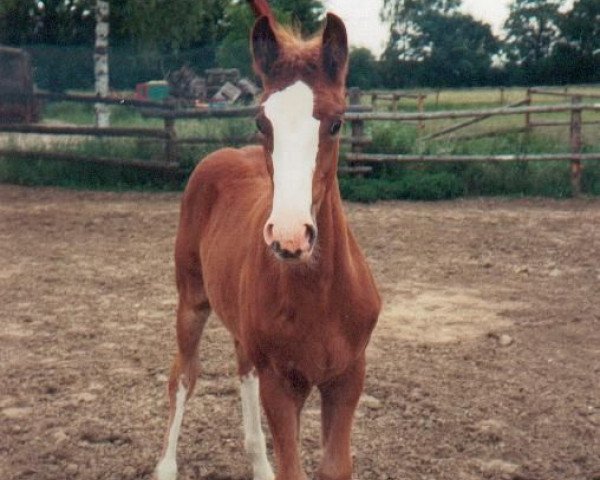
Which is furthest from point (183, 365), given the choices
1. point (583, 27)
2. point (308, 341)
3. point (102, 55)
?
point (102, 55)

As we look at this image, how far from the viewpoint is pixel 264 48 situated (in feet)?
8.64

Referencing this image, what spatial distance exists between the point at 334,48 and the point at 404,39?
43.4 feet

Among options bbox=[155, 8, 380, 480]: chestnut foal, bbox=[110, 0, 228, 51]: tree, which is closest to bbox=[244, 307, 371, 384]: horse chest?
bbox=[155, 8, 380, 480]: chestnut foal

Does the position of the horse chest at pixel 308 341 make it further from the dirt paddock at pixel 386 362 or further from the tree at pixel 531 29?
the tree at pixel 531 29

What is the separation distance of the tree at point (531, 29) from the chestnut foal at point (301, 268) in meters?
12.0

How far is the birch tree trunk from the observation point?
1792 centimetres

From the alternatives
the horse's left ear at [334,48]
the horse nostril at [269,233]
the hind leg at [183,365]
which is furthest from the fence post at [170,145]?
the horse nostril at [269,233]

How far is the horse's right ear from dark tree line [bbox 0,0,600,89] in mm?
5999

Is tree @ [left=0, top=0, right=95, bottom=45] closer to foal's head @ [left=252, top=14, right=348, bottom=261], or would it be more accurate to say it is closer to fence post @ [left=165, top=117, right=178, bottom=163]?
fence post @ [left=165, top=117, right=178, bottom=163]

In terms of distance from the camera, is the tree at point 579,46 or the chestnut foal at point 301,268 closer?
the chestnut foal at point 301,268

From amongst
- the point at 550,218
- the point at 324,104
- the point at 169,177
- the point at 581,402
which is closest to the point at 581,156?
the point at 550,218

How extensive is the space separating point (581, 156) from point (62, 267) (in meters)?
7.16

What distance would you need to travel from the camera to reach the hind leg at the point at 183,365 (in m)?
3.66

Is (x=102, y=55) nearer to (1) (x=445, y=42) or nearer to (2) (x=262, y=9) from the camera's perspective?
(1) (x=445, y=42)
